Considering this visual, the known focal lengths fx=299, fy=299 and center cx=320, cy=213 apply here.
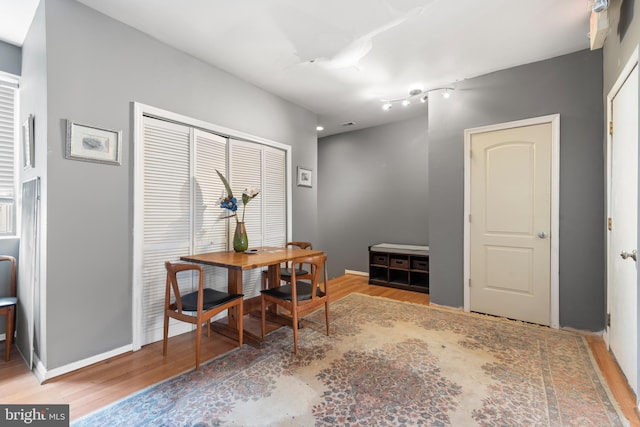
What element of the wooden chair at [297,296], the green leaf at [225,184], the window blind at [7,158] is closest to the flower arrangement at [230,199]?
the green leaf at [225,184]

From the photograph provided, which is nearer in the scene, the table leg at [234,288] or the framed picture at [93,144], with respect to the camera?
the framed picture at [93,144]

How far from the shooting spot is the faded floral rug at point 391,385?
5.41 ft

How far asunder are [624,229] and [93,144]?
12.6 ft

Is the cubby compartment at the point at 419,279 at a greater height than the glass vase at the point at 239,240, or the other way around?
the glass vase at the point at 239,240

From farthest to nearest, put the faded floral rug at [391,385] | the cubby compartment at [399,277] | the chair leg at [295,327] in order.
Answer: the cubby compartment at [399,277], the chair leg at [295,327], the faded floral rug at [391,385]

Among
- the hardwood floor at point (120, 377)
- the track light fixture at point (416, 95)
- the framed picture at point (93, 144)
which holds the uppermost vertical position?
the track light fixture at point (416, 95)

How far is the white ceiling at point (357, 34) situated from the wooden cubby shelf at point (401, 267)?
2.36m

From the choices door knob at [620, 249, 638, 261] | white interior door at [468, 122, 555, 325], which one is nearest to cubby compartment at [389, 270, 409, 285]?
white interior door at [468, 122, 555, 325]

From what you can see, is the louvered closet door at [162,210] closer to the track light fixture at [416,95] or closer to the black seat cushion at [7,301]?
the black seat cushion at [7,301]

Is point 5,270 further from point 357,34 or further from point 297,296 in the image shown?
point 357,34

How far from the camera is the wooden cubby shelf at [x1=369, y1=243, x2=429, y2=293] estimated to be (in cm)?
439

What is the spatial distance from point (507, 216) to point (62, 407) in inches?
156

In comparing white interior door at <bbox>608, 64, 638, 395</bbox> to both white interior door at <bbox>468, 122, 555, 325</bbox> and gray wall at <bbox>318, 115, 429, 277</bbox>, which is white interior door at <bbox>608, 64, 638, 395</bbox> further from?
gray wall at <bbox>318, 115, 429, 277</bbox>

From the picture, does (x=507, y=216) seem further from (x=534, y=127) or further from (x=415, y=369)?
(x=415, y=369)
